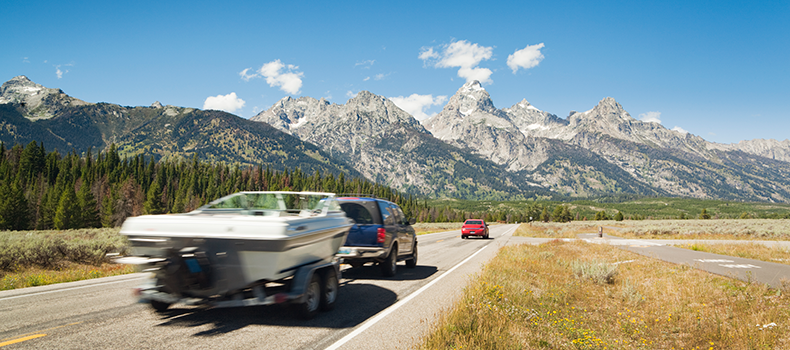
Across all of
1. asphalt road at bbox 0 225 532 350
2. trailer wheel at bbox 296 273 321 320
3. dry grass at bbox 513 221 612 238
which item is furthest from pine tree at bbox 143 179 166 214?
trailer wheel at bbox 296 273 321 320

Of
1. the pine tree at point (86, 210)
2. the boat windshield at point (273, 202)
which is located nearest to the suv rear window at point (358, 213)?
the boat windshield at point (273, 202)

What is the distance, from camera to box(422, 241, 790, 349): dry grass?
17.2ft

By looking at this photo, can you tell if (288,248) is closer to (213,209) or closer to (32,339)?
(213,209)

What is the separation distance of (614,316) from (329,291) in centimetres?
516

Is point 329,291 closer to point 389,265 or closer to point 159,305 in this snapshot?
point 159,305

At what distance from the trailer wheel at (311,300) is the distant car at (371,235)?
3.64 metres

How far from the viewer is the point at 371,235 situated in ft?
35.8

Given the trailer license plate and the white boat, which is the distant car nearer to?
the white boat

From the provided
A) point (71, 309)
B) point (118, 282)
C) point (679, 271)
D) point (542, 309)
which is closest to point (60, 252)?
point (118, 282)

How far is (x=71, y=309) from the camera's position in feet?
22.7

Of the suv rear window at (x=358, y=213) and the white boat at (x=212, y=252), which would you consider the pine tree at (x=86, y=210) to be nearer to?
the suv rear window at (x=358, y=213)

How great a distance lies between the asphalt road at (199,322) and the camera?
5.20 m

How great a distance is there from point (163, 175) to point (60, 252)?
4987 inches

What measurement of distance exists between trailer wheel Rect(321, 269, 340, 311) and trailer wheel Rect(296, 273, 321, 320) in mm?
147
